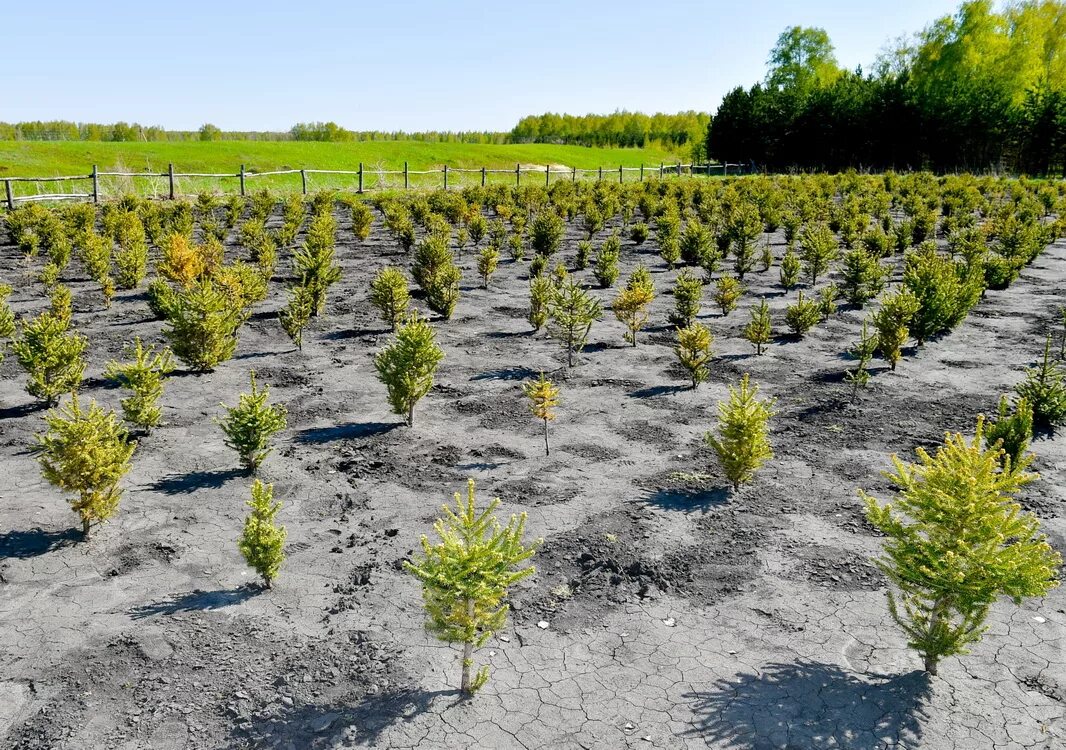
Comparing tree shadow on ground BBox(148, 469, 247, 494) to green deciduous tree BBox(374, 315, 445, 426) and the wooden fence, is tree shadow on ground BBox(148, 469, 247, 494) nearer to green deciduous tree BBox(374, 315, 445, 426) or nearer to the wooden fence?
green deciduous tree BBox(374, 315, 445, 426)

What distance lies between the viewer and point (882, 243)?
22.7 m

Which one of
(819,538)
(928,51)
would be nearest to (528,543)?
(819,538)

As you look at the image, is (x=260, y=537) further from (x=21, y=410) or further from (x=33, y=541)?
(x=21, y=410)

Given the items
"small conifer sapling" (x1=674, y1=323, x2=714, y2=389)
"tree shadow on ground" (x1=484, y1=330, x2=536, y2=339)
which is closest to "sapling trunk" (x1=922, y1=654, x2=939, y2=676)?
"small conifer sapling" (x1=674, y1=323, x2=714, y2=389)

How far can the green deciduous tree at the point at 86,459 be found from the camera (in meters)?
6.71

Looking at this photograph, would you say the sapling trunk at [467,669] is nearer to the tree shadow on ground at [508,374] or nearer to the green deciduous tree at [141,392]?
the green deciduous tree at [141,392]

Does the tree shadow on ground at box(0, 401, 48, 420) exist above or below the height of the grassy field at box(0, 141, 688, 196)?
below

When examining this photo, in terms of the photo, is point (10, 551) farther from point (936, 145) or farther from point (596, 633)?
point (936, 145)

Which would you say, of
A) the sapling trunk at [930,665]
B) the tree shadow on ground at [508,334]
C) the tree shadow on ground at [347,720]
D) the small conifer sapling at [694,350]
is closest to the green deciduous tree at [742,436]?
the sapling trunk at [930,665]

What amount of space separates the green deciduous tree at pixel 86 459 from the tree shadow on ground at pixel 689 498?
5.22m

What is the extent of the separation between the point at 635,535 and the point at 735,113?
59888mm

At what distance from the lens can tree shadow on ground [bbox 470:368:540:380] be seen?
12266 millimetres

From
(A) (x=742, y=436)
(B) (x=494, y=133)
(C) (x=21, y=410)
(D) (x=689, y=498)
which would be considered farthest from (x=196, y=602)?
(B) (x=494, y=133)

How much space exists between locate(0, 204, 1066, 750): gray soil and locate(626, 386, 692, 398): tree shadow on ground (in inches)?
2.0
